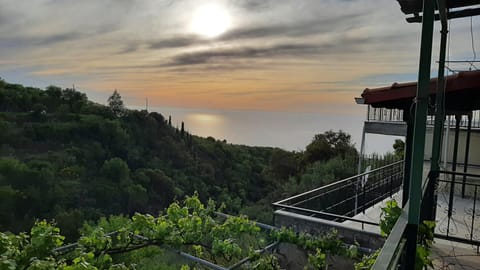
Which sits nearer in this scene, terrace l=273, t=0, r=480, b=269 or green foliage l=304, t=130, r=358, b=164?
terrace l=273, t=0, r=480, b=269

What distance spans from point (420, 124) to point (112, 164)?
56.6 feet

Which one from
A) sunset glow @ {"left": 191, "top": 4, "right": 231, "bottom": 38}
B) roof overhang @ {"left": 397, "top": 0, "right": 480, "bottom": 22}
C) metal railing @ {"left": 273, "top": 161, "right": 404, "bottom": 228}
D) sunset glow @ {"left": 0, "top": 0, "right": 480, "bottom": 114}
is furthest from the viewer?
sunset glow @ {"left": 191, "top": 4, "right": 231, "bottom": 38}

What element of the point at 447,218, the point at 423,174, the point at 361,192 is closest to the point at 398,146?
the point at 361,192

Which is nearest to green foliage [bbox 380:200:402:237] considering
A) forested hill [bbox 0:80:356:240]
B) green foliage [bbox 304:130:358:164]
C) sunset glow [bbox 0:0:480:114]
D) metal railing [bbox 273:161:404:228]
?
sunset glow [bbox 0:0:480:114]

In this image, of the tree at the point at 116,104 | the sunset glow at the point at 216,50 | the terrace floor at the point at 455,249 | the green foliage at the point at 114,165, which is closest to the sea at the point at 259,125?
the green foliage at the point at 114,165

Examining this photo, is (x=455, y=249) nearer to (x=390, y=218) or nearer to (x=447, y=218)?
(x=447, y=218)

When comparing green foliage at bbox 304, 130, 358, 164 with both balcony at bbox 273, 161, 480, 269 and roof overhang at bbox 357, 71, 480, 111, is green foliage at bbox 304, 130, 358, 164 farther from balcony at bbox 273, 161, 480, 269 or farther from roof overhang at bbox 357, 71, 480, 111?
roof overhang at bbox 357, 71, 480, 111

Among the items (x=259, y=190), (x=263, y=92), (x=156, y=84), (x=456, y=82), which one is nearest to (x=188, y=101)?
(x=156, y=84)

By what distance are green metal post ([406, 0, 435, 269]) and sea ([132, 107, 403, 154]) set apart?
38.5ft

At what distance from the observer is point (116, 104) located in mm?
20672

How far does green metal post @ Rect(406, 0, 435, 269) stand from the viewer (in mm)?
1387

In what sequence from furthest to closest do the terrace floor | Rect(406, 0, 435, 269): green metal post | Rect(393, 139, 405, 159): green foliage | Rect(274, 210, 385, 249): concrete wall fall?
Rect(393, 139, 405, 159): green foliage
Rect(274, 210, 385, 249): concrete wall
the terrace floor
Rect(406, 0, 435, 269): green metal post

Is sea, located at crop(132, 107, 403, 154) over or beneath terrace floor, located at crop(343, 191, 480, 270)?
over

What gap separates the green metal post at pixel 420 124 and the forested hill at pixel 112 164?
8.78m
